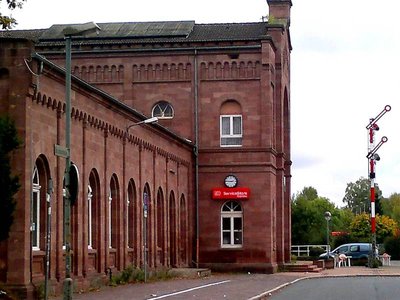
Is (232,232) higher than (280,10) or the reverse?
the reverse

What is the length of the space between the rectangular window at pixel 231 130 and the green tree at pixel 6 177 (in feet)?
98.6

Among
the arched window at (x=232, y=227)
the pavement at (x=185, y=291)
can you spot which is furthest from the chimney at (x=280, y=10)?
the pavement at (x=185, y=291)

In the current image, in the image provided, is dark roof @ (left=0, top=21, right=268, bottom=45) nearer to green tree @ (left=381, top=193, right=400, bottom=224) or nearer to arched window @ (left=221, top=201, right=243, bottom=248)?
arched window @ (left=221, top=201, right=243, bottom=248)

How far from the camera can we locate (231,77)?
53.4 m

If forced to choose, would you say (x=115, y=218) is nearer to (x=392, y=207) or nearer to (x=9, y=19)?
(x=9, y=19)

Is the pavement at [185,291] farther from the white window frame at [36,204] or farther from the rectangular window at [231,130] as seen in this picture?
the rectangular window at [231,130]

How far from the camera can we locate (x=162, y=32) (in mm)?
55844

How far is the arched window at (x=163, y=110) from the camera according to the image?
54.1m

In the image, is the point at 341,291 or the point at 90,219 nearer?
the point at 341,291

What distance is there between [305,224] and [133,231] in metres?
71.3

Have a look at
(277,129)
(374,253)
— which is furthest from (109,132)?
(374,253)

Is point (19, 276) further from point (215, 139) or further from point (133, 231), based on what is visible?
point (215, 139)

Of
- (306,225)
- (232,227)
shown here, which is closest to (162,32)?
(232,227)

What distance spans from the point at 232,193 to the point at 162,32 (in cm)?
999
